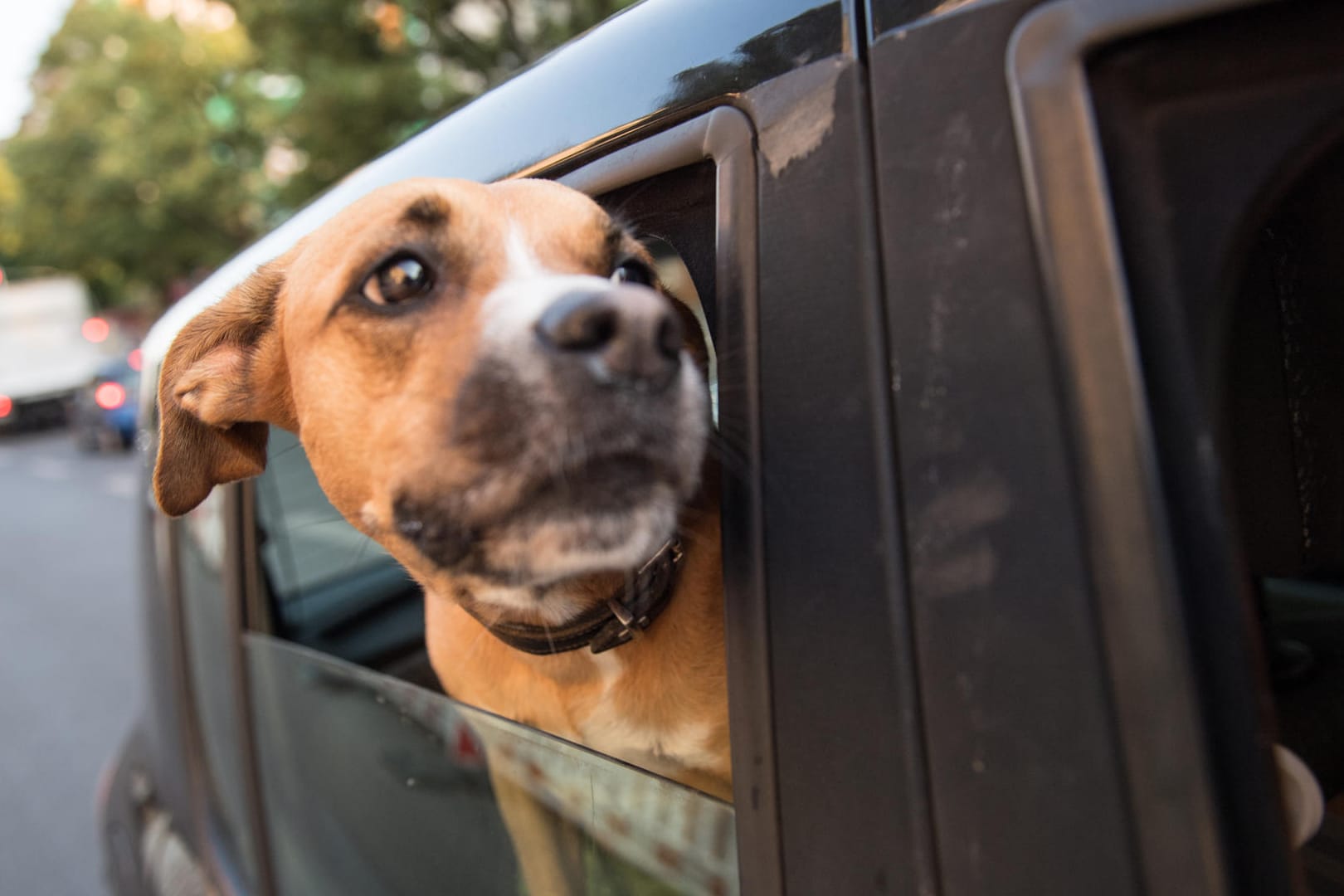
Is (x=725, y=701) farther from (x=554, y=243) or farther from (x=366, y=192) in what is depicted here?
(x=366, y=192)

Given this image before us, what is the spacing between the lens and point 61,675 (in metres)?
6.14

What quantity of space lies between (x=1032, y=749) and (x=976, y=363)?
340 millimetres

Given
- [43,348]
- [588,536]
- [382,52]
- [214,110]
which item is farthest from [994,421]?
[43,348]

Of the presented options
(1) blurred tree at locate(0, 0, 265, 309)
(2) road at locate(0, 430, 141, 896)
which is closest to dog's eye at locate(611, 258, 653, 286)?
(2) road at locate(0, 430, 141, 896)

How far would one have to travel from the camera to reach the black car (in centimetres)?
71

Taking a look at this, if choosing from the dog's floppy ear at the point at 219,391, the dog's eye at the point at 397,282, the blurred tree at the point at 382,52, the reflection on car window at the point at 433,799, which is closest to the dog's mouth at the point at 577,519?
the reflection on car window at the point at 433,799

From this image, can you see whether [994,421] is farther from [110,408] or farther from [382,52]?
[110,408]

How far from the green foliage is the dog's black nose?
846 centimetres

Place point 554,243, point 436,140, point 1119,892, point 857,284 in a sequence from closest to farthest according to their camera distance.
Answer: point 1119,892 < point 857,284 < point 554,243 < point 436,140

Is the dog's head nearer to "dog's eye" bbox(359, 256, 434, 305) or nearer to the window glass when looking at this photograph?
"dog's eye" bbox(359, 256, 434, 305)

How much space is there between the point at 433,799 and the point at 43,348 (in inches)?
1074

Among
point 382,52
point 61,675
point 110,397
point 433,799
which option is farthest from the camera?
point 110,397

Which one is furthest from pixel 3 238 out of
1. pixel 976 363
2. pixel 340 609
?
pixel 976 363

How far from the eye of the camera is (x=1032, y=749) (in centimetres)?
75
